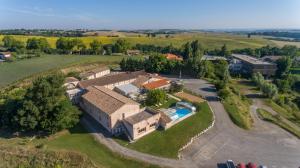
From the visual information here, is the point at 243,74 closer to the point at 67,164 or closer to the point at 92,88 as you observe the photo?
the point at 92,88

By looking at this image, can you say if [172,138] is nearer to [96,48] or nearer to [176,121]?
[176,121]

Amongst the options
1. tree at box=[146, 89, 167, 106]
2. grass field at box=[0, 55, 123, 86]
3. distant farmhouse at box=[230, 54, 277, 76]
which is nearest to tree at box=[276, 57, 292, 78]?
distant farmhouse at box=[230, 54, 277, 76]

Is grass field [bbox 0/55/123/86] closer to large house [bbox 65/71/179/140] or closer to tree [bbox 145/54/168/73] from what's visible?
tree [bbox 145/54/168/73]

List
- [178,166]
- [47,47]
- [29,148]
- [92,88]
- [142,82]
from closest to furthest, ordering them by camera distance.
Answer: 1. [178,166]
2. [29,148]
3. [92,88]
4. [142,82]
5. [47,47]

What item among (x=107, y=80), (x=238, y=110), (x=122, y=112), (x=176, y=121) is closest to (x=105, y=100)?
(x=122, y=112)

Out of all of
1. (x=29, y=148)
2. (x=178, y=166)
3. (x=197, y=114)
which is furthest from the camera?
(x=197, y=114)

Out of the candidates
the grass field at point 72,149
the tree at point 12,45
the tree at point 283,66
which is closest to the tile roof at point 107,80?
the grass field at point 72,149

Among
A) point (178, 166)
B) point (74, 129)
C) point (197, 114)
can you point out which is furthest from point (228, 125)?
point (74, 129)
